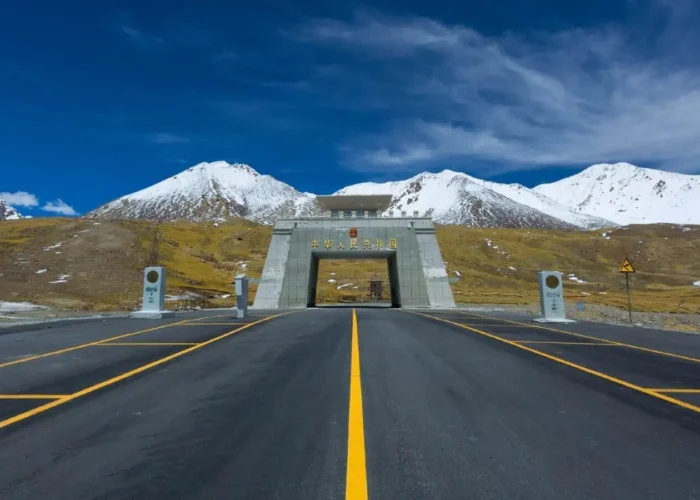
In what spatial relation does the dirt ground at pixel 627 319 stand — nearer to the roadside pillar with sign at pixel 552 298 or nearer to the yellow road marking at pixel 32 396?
the roadside pillar with sign at pixel 552 298

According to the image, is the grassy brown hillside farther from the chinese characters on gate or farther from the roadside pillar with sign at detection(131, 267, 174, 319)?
the roadside pillar with sign at detection(131, 267, 174, 319)

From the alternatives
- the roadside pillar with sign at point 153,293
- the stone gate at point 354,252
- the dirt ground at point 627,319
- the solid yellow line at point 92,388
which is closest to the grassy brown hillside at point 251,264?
the stone gate at point 354,252

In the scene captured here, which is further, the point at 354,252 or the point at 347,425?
the point at 354,252

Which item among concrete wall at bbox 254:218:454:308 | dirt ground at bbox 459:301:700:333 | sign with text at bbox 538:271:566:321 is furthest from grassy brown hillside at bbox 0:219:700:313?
sign with text at bbox 538:271:566:321

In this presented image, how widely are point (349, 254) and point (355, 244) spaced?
2111mm

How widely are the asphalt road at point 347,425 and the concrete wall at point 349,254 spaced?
33848 millimetres

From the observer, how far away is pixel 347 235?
45.4 metres

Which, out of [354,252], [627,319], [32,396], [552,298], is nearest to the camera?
[32,396]

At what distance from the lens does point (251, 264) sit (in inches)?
3807

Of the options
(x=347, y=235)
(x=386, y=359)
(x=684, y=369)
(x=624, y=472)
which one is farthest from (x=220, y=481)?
(x=347, y=235)

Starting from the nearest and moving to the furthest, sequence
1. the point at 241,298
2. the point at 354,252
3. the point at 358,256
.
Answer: the point at 241,298 < the point at 354,252 < the point at 358,256

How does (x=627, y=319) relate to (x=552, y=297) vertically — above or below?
below

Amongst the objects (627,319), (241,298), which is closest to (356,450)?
(241,298)

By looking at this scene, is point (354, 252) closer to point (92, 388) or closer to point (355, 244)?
point (355, 244)
